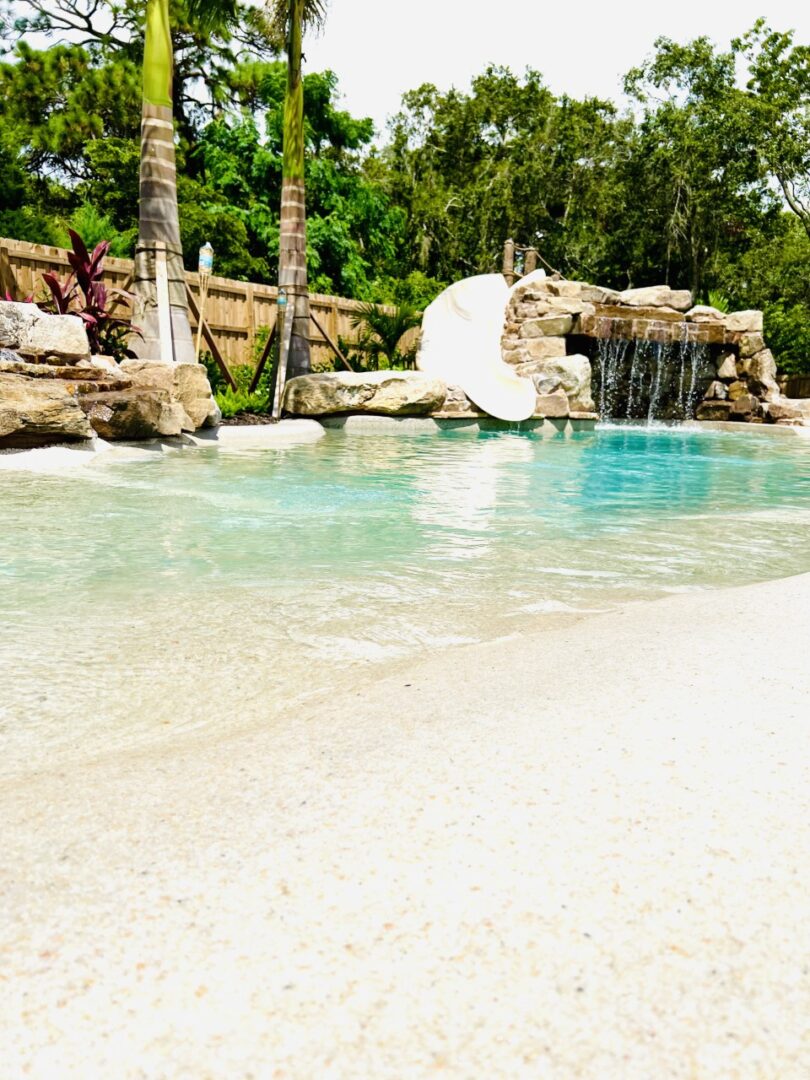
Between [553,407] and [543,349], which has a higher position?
[543,349]

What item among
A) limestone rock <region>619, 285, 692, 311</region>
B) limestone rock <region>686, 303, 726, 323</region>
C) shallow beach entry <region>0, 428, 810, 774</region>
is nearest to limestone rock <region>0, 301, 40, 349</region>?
shallow beach entry <region>0, 428, 810, 774</region>

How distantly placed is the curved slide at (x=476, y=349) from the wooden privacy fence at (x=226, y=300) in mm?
1742

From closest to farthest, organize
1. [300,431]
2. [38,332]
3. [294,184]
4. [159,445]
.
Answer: [38,332] → [159,445] → [300,431] → [294,184]

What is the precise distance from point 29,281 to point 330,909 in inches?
517

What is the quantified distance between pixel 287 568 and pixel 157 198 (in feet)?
27.5

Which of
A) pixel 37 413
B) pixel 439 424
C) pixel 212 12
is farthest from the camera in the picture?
pixel 439 424

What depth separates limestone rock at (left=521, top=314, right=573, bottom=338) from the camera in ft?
55.2

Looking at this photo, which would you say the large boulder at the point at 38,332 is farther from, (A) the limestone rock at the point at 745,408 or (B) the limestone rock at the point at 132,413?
(A) the limestone rock at the point at 745,408

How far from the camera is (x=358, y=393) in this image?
1327cm

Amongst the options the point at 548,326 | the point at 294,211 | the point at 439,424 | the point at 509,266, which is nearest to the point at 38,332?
the point at 294,211

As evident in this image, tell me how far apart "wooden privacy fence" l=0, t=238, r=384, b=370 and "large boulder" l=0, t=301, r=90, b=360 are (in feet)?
11.6

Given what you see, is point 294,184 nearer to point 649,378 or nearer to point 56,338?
point 56,338

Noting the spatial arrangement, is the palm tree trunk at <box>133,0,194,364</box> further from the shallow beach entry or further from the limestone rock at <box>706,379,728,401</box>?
the limestone rock at <box>706,379,728,401</box>

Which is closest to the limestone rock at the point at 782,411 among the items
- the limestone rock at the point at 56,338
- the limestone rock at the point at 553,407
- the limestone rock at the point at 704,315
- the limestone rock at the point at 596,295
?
the limestone rock at the point at 704,315
